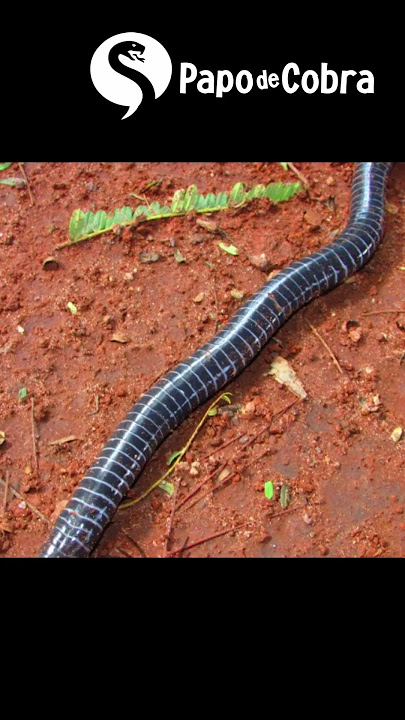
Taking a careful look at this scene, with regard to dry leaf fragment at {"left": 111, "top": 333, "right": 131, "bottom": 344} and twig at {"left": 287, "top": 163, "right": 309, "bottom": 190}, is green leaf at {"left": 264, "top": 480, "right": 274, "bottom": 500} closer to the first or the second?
dry leaf fragment at {"left": 111, "top": 333, "right": 131, "bottom": 344}

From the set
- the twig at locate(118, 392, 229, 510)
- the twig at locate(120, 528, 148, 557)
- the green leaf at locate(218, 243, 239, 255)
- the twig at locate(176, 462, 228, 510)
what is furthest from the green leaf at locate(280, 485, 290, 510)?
the green leaf at locate(218, 243, 239, 255)

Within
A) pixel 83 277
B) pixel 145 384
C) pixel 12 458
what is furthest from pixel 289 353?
pixel 12 458

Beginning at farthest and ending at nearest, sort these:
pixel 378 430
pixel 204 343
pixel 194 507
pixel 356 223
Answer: pixel 356 223, pixel 204 343, pixel 378 430, pixel 194 507

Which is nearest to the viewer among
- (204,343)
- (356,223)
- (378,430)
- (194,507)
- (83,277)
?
(194,507)

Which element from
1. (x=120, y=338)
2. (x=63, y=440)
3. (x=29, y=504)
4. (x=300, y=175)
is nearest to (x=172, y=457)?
(x=63, y=440)

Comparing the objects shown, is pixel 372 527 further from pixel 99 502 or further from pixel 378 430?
pixel 99 502

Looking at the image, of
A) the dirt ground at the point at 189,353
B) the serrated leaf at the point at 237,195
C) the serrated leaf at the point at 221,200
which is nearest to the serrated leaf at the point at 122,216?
the dirt ground at the point at 189,353

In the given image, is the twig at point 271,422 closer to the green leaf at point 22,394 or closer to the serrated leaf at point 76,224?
the green leaf at point 22,394
